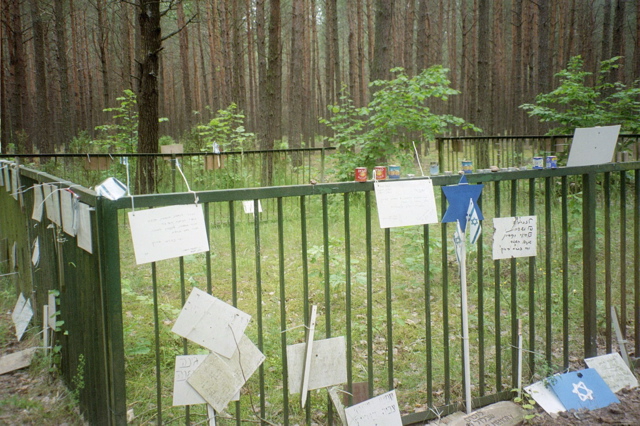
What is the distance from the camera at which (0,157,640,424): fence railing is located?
8.22 feet

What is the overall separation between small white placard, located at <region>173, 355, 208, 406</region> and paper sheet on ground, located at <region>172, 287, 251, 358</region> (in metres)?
0.10

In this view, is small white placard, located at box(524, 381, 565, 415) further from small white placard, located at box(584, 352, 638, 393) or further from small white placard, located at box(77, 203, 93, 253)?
small white placard, located at box(77, 203, 93, 253)

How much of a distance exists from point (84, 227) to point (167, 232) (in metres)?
0.45

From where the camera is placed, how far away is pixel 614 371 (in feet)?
11.9

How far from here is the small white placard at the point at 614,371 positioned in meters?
3.57

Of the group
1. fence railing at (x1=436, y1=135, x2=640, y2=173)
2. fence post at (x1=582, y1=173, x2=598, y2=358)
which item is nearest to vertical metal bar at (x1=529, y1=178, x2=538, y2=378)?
fence post at (x1=582, y1=173, x2=598, y2=358)

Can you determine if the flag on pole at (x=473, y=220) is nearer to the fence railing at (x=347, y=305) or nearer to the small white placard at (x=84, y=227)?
the fence railing at (x=347, y=305)

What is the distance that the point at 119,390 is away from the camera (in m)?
2.28

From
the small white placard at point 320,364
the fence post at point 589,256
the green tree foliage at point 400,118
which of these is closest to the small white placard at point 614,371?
the fence post at point 589,256

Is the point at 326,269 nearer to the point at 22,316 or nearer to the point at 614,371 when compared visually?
the point at 614,371

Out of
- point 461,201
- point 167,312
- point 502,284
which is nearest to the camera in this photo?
point 461,201

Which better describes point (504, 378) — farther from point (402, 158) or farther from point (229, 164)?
point (229, 164)

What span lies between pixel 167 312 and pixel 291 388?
251cm

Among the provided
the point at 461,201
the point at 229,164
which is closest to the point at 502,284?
the point at 461,201
